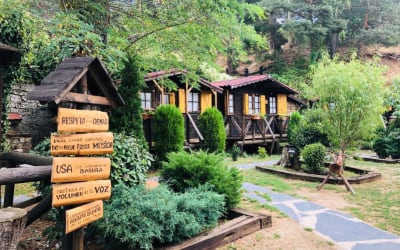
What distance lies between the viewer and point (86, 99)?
10.5 ft

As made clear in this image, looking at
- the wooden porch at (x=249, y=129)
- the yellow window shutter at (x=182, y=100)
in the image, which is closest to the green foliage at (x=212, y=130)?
the wooden porch at (x=249, y=129)

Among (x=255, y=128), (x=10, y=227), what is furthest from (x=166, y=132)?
(x=10, y=227)

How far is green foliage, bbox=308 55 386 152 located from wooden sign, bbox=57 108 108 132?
238 inches

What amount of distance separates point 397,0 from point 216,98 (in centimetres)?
2567

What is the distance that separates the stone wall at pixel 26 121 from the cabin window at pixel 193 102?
565 cm

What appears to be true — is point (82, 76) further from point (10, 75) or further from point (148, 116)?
point (148, 116)

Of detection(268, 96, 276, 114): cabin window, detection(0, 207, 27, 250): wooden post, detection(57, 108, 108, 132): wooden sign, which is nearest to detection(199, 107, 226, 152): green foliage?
detection(268, 96, 276, 114): cabin window

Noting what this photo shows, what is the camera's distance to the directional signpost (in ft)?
8.77

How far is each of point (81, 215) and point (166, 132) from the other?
722cm

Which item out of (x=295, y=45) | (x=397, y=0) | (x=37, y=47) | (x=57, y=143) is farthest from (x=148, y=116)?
(x=397, y=0)

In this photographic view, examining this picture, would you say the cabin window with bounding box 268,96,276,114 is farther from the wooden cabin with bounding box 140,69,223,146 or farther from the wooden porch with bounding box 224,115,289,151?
the wooden cabin with bounding box 140,69,223,146

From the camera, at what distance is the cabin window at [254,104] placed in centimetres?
1611

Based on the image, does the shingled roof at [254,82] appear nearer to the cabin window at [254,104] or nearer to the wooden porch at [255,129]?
the cabin window at [254,104]

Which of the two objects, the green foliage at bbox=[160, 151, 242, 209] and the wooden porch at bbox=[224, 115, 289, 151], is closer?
the green foliage at bbox=[160, 151, 242, 209]
